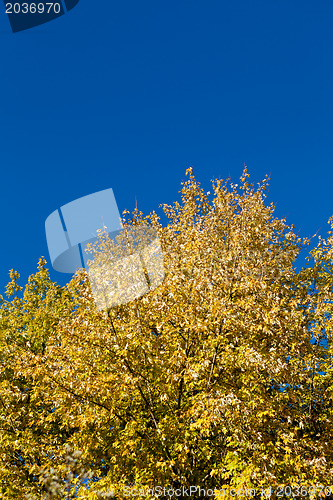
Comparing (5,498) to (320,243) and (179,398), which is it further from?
(320,243)

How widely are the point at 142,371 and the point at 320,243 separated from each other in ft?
35.6

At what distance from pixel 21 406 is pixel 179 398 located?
20.6 feet

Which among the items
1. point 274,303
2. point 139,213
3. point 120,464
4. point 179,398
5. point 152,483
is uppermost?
point 139,213

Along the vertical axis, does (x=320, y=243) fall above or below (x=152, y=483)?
above

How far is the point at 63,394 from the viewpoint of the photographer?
357 inches

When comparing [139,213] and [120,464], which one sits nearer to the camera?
[120,464]

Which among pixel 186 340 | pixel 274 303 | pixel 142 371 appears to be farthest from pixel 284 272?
pixel 142 371

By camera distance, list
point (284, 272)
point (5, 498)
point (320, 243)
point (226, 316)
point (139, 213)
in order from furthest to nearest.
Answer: point (320, 243) < point (284, 272) < point (139, 213) < point (5, 498) < point (226, 316)

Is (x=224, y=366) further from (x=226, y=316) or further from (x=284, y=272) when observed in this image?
(x=284, y=272)

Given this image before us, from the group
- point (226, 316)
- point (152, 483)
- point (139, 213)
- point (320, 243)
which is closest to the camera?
point (152, 483)

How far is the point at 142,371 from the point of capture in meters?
8.79

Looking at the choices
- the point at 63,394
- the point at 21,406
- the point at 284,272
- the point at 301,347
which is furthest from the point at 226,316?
the point at 21,406

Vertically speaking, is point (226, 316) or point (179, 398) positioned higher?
point (226, 316)

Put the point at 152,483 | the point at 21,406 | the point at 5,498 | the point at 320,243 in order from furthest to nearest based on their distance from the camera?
the point at 320,243
the point at 21,406
the point at 5,498
the point at 152,483
